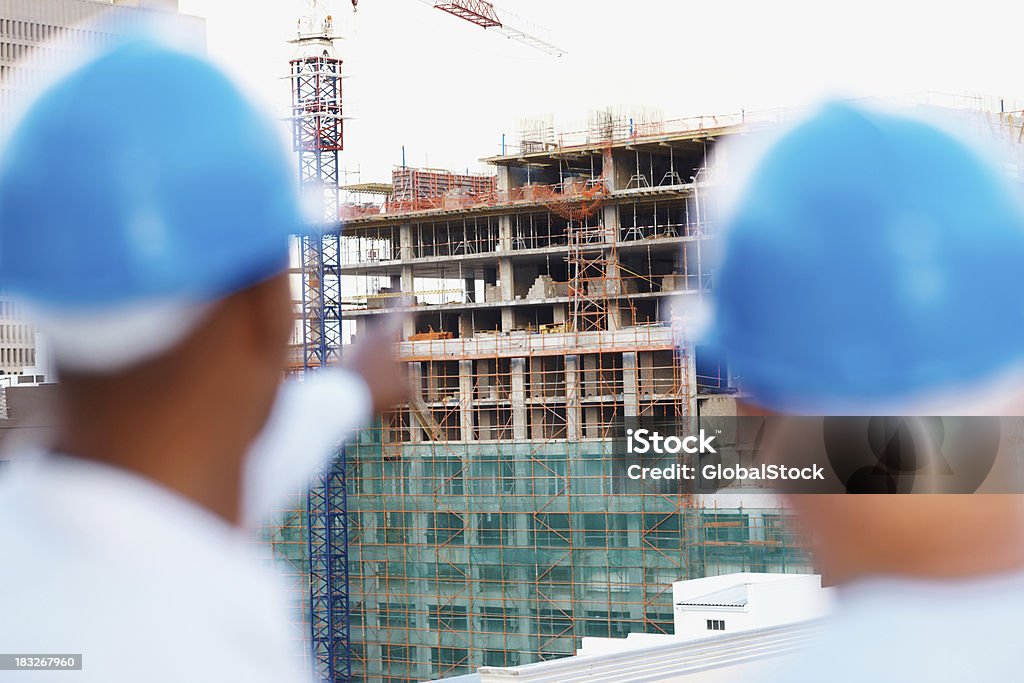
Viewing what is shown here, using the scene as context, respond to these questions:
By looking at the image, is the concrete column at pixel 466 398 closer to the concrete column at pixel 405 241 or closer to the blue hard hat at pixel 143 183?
the concrete column at pixel 405 241

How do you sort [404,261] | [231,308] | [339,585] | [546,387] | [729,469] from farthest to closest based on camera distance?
[404,261] < [546,387] < [339,585] < [729,469] < [231,308]

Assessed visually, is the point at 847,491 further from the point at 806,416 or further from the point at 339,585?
the point at 339,585

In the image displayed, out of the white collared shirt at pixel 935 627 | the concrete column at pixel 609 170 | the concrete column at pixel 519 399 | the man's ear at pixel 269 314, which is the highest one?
the concrete column at pixel 609 170

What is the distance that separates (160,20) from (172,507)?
172 millimetres

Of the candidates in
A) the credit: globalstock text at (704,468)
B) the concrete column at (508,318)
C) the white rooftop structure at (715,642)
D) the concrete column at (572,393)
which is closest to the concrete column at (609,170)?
the concrete column at (508,318)

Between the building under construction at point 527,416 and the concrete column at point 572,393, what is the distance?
30mm

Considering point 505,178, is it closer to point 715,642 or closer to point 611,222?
point 611,222

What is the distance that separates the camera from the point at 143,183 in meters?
0.52

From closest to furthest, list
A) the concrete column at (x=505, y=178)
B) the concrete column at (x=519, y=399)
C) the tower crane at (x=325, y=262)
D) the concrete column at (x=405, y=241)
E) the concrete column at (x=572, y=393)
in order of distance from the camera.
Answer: the tower crane at (x=325, y=262), the concrete column at (x=572, y=393), the concrete column at (x=519, y=399), the concrete column at (x=405, y=241), the concrete column at (x=505, y=178)

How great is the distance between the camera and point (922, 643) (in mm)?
571

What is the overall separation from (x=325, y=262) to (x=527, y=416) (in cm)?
1431

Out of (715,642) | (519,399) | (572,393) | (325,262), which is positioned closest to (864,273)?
(325,262)

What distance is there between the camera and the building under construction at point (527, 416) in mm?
12930

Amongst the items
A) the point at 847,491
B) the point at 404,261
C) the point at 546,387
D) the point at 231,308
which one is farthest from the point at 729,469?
the point at 404,261
